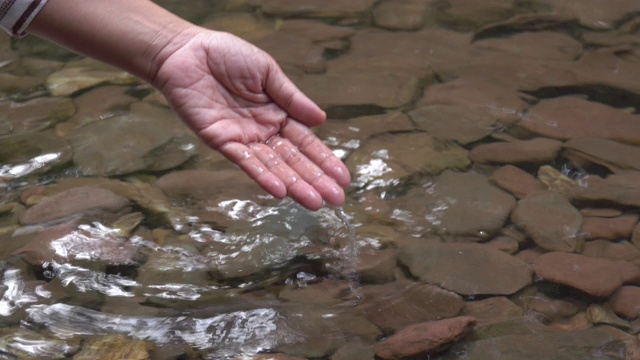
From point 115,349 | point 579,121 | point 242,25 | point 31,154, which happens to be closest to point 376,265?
point 115,349

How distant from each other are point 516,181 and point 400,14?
131cm

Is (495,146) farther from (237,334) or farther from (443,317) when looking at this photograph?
(237,334)

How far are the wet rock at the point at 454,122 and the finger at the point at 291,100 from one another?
696 mm

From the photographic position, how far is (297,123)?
2.23m

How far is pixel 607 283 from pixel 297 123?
84 centimetres

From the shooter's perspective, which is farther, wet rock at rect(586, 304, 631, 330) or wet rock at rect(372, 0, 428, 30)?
wet rock at rect(372, 0, 428, 30)

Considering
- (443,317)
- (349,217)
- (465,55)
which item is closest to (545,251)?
(443,317)

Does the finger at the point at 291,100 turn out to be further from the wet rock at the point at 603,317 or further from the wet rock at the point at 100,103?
the wet rock at the point at 100,103

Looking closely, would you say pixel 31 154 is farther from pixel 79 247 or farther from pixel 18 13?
pixel 18 13

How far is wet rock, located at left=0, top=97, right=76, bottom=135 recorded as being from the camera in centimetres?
290

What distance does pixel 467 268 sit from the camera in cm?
220

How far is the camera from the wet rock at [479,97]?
115 inches

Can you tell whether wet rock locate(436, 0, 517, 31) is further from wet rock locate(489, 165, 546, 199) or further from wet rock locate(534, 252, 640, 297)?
wet rock locate(534, 252, 640, 297)

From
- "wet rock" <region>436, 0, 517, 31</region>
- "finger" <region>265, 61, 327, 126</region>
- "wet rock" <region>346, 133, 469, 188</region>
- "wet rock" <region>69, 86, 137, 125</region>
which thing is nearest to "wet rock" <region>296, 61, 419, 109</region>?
"wet rock" <region>346, 133, 469, 188</region>
